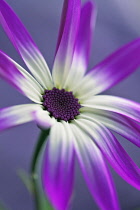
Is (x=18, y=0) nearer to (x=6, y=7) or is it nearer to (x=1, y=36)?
(x=1, y=36)

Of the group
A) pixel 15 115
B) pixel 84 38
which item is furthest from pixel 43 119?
pixel 84 38

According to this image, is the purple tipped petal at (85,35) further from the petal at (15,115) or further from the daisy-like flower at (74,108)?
the petal at (15,115)

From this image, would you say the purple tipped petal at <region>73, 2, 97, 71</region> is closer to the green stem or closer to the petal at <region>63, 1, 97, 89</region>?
the petal at <region>63, 1, 97, 89</region>

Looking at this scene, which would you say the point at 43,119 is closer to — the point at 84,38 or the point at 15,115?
the point at 15,115

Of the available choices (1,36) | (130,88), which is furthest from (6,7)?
(130,88)

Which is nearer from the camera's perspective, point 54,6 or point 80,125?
point 80,125

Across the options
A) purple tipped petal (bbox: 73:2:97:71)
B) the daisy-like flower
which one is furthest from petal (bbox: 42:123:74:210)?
purple tipped petal (bbox: 73:2:97:71)
